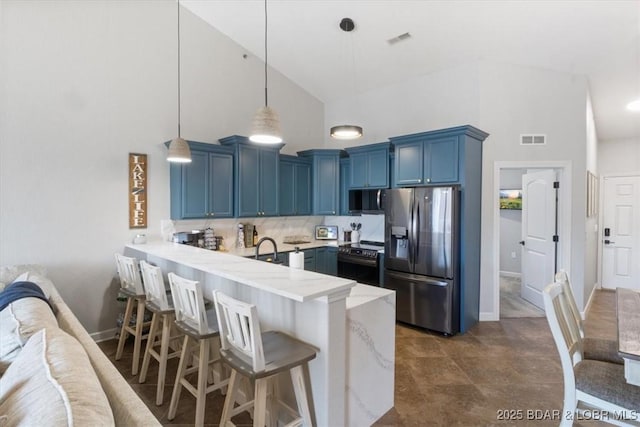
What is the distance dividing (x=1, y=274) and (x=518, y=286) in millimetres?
7213

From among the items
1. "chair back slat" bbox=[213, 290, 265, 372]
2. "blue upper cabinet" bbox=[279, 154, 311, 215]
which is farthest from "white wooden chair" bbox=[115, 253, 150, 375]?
"blue upper cabinet" bbox=[279, 154, 311, 215]

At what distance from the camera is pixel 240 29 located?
4578mm

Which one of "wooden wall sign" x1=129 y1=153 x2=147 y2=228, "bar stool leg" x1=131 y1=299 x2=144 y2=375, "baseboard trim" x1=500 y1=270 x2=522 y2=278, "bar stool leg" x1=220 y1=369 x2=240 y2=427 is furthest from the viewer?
"baseboard trim" x1=500 y1=270 x2=522 y2=278

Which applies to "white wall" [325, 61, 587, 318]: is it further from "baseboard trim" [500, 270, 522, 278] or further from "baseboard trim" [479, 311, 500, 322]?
"baseboard trim" [500, 270, 522, 278]

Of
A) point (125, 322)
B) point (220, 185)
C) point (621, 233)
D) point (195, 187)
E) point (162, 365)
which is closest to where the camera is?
point (162, 365)

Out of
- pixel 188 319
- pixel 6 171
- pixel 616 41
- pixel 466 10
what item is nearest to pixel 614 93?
pixel 616 41

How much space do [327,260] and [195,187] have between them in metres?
2.26

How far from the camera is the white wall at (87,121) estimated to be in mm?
3238

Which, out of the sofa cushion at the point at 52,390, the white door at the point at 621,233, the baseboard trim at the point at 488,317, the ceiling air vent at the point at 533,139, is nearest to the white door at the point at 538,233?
the ceiling air vent at the point at 533,139

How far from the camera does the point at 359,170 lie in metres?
5.01

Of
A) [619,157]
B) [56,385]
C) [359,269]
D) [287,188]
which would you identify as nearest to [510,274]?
[619,157]

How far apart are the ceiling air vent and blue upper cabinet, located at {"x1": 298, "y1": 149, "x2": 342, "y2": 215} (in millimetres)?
2556

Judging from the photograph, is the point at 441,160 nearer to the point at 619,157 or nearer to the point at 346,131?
the point at 346,131

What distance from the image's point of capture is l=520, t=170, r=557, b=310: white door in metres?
4.45
